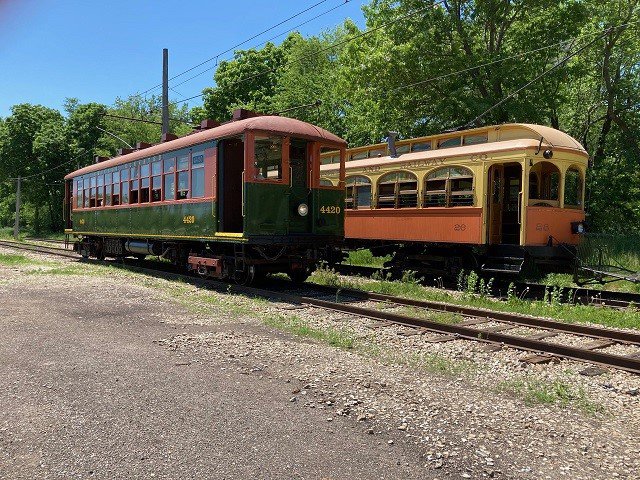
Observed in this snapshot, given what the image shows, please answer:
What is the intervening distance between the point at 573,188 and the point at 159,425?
11897mm

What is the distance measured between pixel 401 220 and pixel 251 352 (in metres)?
8.73

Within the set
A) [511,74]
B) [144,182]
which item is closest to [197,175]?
[144,182]

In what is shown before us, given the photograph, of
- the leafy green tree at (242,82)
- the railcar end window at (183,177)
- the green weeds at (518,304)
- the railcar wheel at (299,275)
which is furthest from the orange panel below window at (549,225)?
the leafy green tree at (242,82)

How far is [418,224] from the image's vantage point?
46.3ft

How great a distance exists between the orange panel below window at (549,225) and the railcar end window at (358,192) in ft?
16.3

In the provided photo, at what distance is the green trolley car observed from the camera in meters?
11.3

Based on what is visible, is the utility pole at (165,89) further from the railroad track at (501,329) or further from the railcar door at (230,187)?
the railroad track at (501,329)

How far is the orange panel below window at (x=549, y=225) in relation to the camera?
1216cm

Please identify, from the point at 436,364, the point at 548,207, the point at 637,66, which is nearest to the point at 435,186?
the point at 548,207

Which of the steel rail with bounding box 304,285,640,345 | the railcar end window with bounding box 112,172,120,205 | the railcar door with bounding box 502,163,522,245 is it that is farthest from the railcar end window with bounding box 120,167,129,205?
the railcar door with bounding box 502,163,522,245

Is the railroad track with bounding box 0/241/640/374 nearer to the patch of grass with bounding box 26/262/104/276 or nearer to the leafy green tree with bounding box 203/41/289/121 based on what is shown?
the patch of grass with bounding box 26/262/104/276

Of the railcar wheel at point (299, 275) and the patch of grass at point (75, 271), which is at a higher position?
the railcar wheel at point (299, 275)

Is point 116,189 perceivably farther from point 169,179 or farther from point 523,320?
point 523,320

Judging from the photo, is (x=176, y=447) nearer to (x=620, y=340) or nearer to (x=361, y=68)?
(x=620, y=340)
